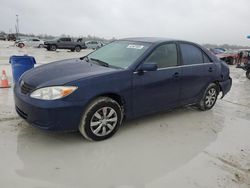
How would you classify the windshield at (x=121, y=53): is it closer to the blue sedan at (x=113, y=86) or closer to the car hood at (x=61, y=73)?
Answer: the blue sedan at (x=113, y=86)

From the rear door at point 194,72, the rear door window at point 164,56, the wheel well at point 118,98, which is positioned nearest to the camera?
the wheel well at point 118,98

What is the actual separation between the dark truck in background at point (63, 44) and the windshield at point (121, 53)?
2404 cm

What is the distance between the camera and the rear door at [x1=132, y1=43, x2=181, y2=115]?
4.22 m

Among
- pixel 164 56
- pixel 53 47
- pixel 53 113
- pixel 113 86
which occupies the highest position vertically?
pixel 164 56

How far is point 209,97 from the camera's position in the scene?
5.83 metres

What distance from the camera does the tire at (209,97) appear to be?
5.71 meters

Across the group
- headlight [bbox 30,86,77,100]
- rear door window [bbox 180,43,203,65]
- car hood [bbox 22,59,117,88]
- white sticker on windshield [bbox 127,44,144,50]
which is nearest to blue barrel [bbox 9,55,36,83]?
car hood [bbox 22,59,117,88]

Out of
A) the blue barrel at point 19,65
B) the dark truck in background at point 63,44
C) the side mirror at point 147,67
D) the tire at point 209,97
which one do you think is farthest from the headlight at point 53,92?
the dark truck in background at point 63,44

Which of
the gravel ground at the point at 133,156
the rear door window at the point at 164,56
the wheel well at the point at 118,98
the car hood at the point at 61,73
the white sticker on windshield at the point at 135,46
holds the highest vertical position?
the white sticker on windshield at the point at 135,46

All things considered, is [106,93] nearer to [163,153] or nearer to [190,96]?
[163,153]

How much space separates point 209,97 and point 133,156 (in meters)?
3.00

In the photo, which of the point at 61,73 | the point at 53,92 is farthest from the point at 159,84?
the point at 53,92

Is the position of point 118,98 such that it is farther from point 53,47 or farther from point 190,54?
point 53,47

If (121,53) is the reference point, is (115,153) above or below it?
below
